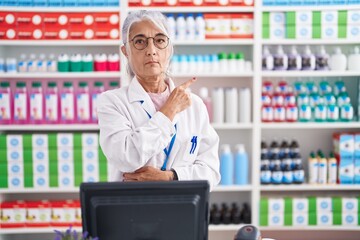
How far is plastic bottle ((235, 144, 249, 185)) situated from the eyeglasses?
234cm

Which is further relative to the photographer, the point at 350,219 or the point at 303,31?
the point at 350,219

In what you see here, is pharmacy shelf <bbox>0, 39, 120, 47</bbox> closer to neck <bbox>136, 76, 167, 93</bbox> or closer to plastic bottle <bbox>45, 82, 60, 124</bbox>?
plastic bottle <bbox>45, 82, 60, 124</bbox>

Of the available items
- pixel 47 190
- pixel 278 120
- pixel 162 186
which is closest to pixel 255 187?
pixel 278 120

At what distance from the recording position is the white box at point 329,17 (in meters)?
4.06

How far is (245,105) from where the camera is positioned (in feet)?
13.6

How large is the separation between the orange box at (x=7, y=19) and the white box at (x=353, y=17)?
2587 millimetres

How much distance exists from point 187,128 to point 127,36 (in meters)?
0.43

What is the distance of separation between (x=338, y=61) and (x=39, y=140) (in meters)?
2.43

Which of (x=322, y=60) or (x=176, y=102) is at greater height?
(x=322, y=60)

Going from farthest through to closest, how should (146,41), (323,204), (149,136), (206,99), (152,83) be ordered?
(323,204)
(206,99)
(152,83)
(146,41)
(149,136)

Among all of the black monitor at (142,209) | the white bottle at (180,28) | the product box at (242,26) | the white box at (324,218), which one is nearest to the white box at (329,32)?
the product box at (242,26)

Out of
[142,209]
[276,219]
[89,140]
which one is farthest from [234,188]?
[142,209]

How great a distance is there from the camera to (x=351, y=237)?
456 cm

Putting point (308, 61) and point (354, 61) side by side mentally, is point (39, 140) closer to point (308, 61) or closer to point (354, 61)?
point (308, 61)
